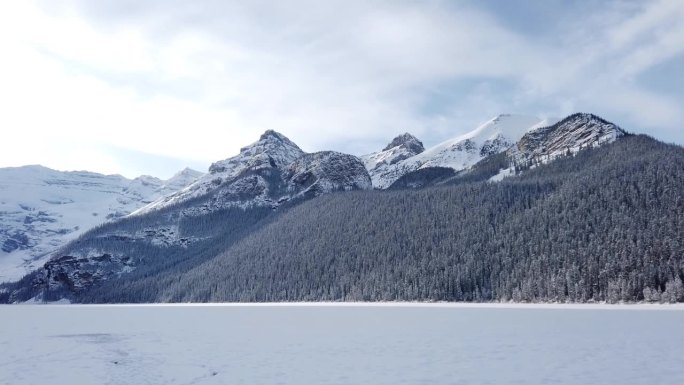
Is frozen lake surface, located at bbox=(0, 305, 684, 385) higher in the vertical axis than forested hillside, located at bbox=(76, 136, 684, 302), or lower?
lower

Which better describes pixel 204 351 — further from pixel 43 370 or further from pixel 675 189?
pixel 675 189

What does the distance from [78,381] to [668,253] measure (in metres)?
122

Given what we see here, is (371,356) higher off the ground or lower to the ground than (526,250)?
lower

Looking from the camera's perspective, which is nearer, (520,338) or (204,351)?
(204,351)

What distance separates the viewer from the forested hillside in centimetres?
11762

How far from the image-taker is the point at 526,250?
480 ft

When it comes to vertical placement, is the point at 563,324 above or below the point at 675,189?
below

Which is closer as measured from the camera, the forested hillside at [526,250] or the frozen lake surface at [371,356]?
the frozen lake surface at [371,356]

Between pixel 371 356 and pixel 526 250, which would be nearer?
pixel 371 356

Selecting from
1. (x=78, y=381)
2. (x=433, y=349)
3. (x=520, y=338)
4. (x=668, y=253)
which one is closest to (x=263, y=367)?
(x=78, y=381)

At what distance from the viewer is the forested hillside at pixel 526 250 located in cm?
11762

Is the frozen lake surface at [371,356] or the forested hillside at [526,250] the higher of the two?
the forested hillside at [526,250]

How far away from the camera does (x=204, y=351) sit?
157 feet

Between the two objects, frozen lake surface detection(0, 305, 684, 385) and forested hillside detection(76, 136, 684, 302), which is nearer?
frozen lake surface detection(0, 305, 684, 385)
